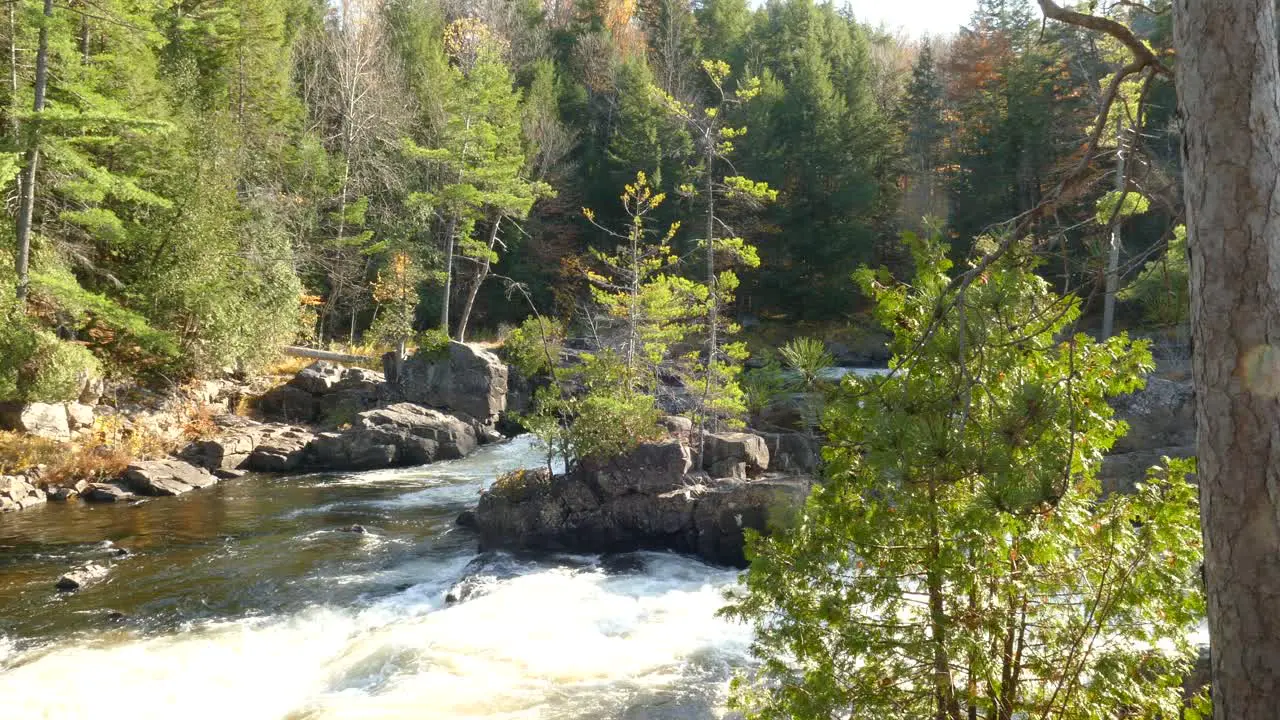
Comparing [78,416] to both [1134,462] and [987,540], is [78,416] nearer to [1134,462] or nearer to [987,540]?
[987,540]

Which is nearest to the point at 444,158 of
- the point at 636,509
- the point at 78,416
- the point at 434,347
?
the point at 434,347

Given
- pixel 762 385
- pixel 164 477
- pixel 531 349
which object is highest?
pixel 531 349

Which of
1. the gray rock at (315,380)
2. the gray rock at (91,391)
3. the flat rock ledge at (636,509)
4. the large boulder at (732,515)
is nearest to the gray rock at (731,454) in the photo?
the flat rock ledge at (636,509)

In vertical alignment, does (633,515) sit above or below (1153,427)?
below

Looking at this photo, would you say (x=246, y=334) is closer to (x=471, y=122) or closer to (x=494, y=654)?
(x=471, y=122)

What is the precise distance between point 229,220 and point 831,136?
19044 millimetres

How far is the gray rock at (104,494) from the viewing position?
13688mm

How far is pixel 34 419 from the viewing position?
47.7 feet

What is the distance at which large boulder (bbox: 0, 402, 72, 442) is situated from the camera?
1445 centimetres

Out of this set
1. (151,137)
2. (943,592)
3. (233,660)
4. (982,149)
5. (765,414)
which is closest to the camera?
(943,592)

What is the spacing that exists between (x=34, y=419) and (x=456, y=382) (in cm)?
911

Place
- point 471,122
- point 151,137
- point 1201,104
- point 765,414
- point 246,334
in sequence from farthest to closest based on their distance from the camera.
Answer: point 471,122
point 246,334
point 151,137
point 765,414
point 1201,104

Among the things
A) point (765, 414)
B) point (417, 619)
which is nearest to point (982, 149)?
point (765, 414)

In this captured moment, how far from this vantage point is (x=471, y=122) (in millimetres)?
23562
